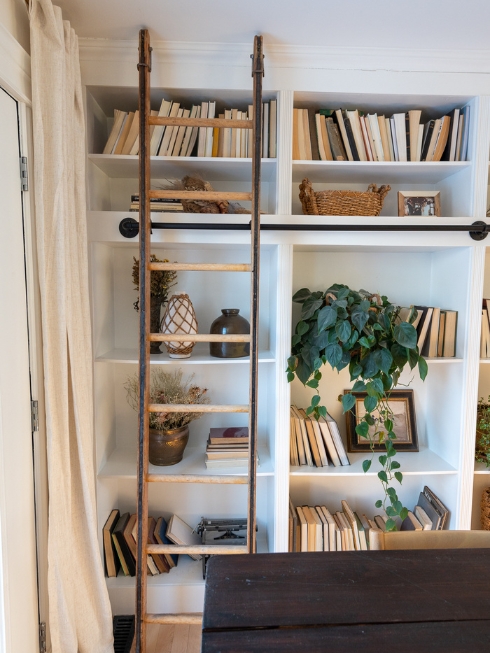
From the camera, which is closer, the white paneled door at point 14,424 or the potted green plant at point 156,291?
the white paneled door at point 14,424

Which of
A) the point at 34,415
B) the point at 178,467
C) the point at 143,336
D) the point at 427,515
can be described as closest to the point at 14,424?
the point at 34,415

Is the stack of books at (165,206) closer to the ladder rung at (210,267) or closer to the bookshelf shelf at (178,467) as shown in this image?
the ladder rung at (210,267)

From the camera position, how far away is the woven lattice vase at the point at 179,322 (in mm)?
1811

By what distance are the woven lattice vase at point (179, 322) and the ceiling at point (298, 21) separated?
104 cm

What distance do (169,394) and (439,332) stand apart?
1299 mm

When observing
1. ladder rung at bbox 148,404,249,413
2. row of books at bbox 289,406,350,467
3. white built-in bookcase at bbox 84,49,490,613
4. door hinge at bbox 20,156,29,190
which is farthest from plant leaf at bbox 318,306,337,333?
door hinge at bbox 20,156,29,190

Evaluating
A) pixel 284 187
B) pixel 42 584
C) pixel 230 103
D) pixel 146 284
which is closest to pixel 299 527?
pixel 42 584

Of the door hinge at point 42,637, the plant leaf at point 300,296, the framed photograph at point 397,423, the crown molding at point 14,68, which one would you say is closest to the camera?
the crown molding at point 14,68

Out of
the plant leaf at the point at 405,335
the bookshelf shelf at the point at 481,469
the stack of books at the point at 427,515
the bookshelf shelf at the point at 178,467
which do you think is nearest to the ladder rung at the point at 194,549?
the bookshelf shelf at the point at 178,467

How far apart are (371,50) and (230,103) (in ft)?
2.02

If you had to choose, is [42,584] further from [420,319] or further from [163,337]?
[420,319]

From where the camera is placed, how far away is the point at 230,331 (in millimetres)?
1860

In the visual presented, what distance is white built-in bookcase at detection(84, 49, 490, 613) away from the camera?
5.77 ft

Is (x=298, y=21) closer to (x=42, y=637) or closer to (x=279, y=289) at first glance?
(x=279, y=289)
